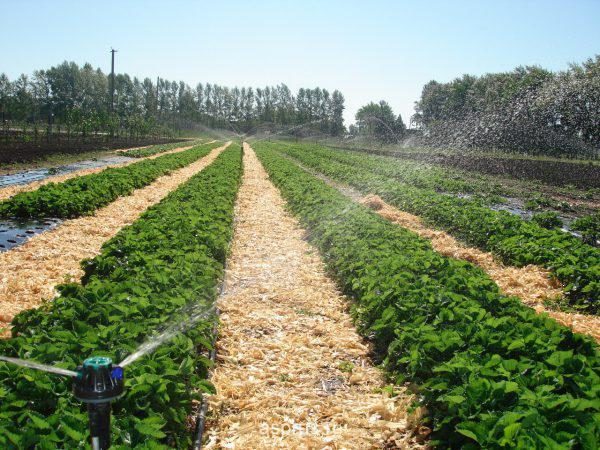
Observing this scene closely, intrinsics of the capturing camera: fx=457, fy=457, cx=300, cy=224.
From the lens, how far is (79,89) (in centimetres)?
10250

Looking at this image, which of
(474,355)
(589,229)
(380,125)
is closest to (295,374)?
(474,355)

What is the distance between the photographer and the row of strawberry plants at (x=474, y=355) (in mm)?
2895

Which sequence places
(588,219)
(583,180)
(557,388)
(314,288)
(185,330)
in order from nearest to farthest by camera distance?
(557,388)
(185,330)
(314,288)
(588,219)
(583,180)

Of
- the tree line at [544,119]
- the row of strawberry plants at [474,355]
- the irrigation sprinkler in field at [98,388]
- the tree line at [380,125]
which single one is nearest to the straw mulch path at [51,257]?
the irrigation sprinkler in field at [98,388]

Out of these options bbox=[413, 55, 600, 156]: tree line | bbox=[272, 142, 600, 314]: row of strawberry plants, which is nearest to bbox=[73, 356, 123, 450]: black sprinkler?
bbox=[272, 142, 600, 314]: row of strawberry plants

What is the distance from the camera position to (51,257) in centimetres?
849

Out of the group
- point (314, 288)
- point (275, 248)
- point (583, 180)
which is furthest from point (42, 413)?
point (583, 180)

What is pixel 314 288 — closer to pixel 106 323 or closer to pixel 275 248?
pixel 275 248

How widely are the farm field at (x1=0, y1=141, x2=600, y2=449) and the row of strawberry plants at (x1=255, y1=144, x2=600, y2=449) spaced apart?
15mm

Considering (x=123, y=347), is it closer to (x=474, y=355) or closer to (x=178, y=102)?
(x=474, y=355)

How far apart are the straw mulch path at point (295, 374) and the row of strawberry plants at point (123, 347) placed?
468 mm

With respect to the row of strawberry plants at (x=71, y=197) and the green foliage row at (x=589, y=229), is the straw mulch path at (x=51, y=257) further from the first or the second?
the green foliage row at (x=589, y=229)

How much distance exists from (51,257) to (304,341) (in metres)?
5.48

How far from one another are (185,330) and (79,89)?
113850 mm
